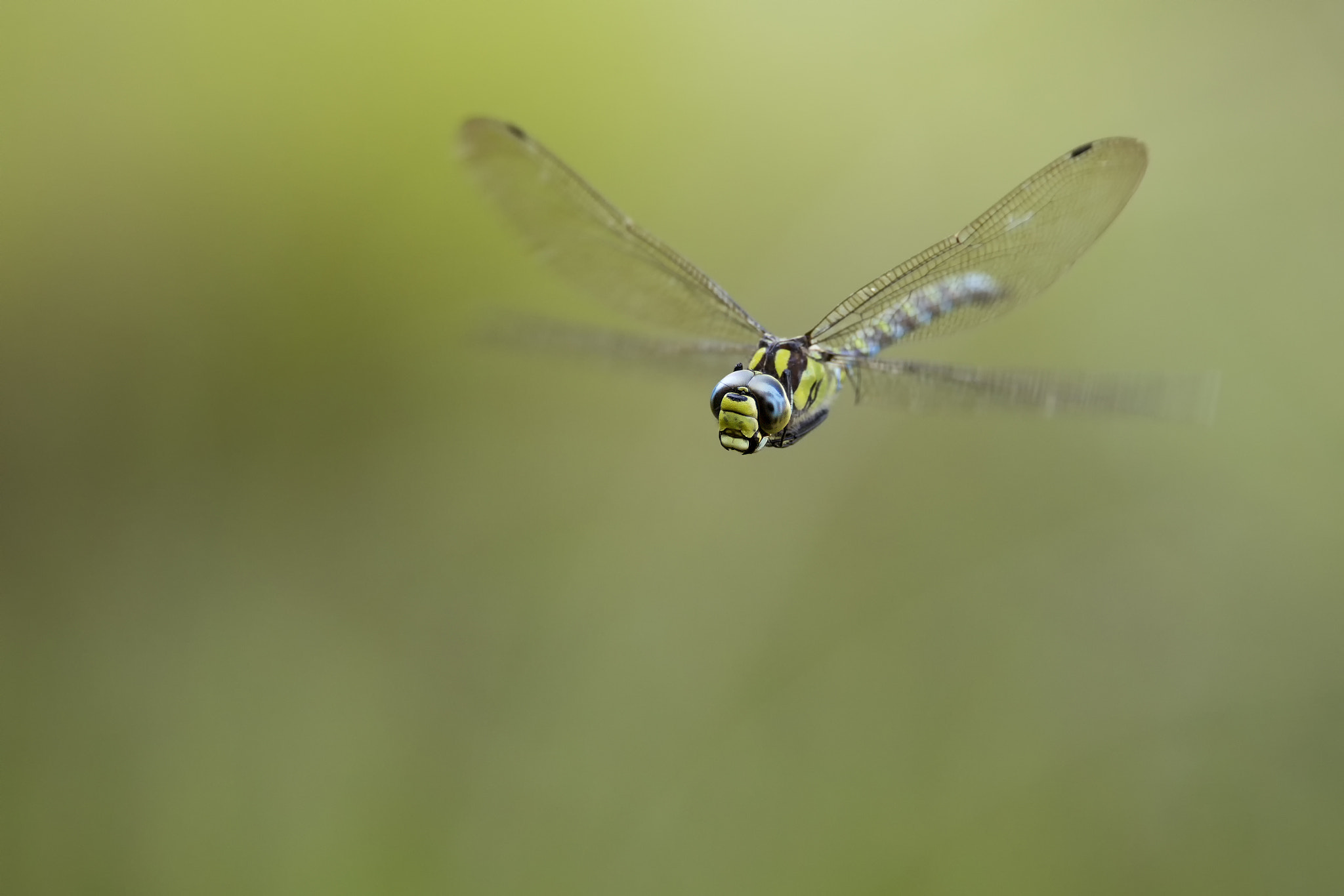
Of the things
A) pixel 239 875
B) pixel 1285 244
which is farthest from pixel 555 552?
pixel 1285 244

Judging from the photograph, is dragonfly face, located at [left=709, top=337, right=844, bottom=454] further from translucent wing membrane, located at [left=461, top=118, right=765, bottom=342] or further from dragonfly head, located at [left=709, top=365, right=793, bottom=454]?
translucent wing membrane, located at [left=461, top=118, right=765, bottom=342]

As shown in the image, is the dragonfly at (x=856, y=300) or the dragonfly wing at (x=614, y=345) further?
the dragonfly wing at (x=614, y=345)

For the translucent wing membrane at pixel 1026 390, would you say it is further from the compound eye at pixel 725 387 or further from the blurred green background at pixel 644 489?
the blurred green background at pixel 644 489

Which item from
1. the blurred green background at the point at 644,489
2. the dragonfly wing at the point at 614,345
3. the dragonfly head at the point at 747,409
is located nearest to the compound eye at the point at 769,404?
the dragonfly head at the point at 747,409

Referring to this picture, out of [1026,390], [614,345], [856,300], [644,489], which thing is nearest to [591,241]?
[614,345]

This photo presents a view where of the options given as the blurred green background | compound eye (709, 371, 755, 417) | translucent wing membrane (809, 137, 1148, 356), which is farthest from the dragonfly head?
the blurred green background
